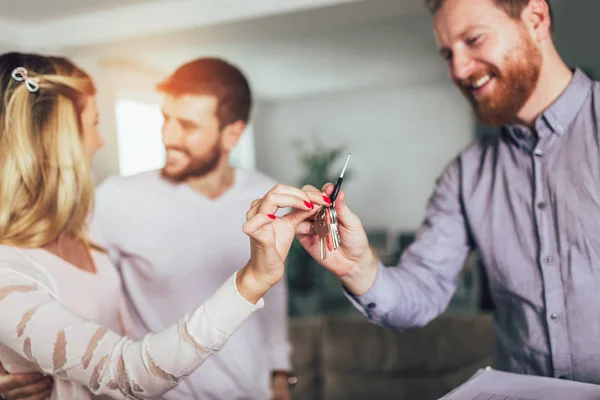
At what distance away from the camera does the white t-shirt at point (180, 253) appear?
3.27ft

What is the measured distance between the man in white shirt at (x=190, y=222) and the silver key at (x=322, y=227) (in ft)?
0.78

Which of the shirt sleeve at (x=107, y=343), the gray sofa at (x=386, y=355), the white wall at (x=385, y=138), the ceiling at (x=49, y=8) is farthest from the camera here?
the gray sofa at (x=386, y=355)

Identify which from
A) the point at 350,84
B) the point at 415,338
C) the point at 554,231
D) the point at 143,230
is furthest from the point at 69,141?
the point at 415,338

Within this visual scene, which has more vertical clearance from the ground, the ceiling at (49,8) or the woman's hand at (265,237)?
the ceiling at (49,8)

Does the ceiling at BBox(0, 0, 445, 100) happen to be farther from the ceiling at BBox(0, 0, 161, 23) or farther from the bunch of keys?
the bunch of keys

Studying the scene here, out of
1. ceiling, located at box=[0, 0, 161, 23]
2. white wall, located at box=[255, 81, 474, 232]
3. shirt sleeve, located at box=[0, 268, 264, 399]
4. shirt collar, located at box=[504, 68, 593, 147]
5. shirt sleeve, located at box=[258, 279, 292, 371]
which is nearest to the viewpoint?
shirt sleeve, located at box=[0, 268, 264, 399]

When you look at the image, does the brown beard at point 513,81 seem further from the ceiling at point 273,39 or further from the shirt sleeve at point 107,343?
the shirt sleeve at point 107,343

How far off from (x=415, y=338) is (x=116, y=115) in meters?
1.52

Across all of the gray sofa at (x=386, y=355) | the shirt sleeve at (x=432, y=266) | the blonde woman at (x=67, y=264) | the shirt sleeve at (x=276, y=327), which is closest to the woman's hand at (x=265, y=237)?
the blonde woman at (x=67, y=264)

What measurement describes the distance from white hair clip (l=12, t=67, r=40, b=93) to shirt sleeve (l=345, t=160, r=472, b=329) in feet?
2.02

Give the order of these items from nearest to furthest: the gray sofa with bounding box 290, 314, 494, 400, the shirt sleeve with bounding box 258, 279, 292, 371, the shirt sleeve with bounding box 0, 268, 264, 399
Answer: the shirt sleeve with bounding box 0, 268, 264, 399 < the shirt sleeve with bounding box 258, 279, 292, 371 < the gray sofa with bounding box 290, 314, 494, 400

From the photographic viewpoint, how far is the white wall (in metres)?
1.64

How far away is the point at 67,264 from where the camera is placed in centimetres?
83

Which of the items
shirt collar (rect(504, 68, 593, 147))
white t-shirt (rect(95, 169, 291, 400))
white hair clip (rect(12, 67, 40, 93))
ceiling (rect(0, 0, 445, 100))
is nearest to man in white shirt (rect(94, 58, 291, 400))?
white t-shirt (rect(95, 169, 291, 400))
